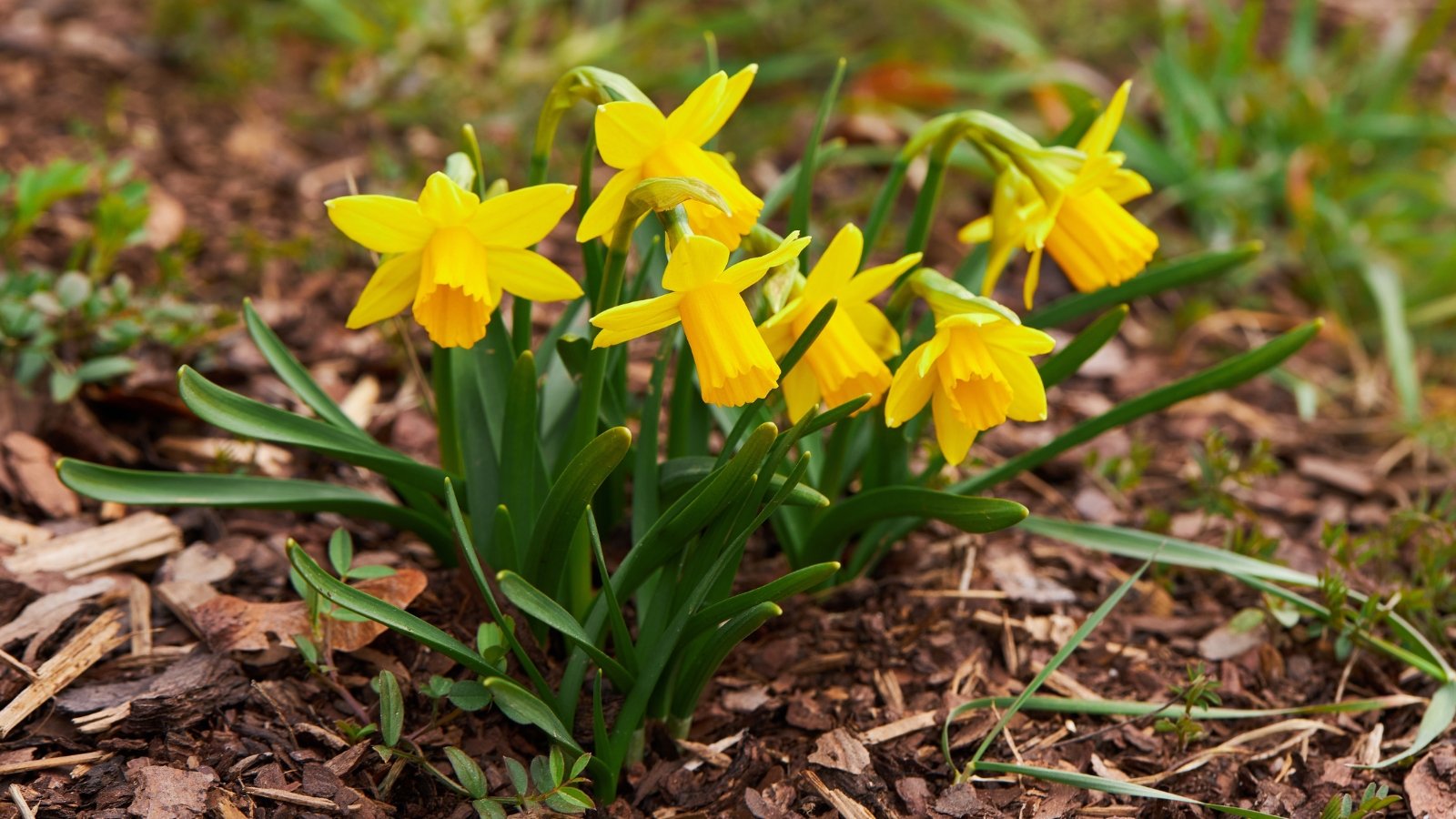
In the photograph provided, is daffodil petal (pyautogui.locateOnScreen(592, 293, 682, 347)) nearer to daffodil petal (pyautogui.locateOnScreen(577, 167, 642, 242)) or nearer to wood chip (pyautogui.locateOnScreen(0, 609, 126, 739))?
daffodil petal (pyautogui.locateOnScreen(577, 167, 642, 242))

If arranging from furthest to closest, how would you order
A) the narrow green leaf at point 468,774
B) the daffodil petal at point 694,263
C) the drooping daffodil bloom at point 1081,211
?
the drooping daffodil bloom at point 1081,211
the narrow green leaf at point 468,774
the daffodil petal at point 694,263

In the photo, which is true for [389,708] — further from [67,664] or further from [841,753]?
[841,753]

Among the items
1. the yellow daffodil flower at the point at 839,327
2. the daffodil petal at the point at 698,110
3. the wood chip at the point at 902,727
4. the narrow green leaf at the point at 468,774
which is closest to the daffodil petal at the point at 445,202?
the daffodil petal at the point at 698,110

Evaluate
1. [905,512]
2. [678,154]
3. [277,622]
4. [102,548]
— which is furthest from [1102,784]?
[102,548]

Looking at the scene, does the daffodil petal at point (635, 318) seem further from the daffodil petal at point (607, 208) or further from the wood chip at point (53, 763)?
the wood chip at point (53, 763)

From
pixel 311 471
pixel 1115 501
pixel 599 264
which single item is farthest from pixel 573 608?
pixel 1115 501

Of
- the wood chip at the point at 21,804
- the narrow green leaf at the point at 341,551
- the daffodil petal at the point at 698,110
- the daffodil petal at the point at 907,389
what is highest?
the daffodil petal at the point at 698,110

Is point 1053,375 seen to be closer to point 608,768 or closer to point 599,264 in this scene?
point 599,264
